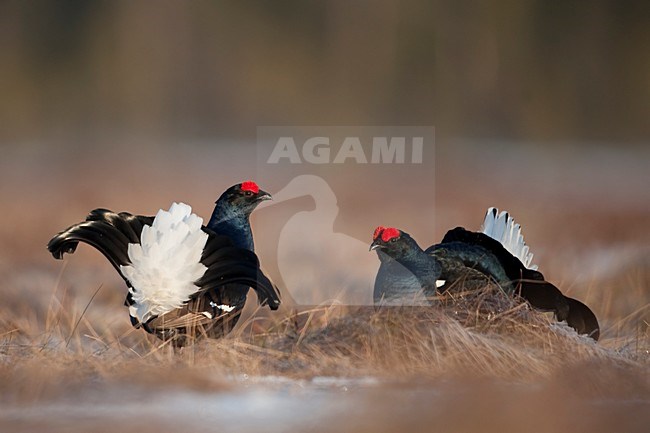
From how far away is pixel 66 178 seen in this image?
1.89 metres

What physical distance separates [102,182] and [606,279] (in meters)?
1.12

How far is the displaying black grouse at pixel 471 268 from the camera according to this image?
5.44 ft

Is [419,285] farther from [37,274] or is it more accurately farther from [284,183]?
[37,274]

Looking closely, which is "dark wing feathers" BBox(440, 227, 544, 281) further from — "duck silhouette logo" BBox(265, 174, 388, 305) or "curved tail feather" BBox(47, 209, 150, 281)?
"curved tail feather" BBox(47, 209, 150, 281)

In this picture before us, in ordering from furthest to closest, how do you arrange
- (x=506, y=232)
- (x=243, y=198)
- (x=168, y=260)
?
1. (x=506, y=232)
2. (x=243, y=198)
3. (x=168, y=260)

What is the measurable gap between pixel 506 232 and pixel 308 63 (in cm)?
57

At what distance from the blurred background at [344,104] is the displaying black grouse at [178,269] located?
24 centimetres

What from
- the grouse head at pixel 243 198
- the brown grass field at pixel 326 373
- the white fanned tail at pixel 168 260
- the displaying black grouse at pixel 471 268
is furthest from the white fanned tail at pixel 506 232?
the white fanned tail at pixel 168 260

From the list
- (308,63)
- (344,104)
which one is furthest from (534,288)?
(308,63)

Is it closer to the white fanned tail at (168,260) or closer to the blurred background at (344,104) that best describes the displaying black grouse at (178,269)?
the white fanned tail at (168,260)

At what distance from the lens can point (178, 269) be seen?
5.18ft

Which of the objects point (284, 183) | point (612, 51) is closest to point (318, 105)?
point (284, 183)

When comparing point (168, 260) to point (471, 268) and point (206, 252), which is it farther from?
point (471, 268)

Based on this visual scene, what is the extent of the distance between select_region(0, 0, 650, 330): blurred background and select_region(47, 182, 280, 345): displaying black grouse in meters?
0.24
